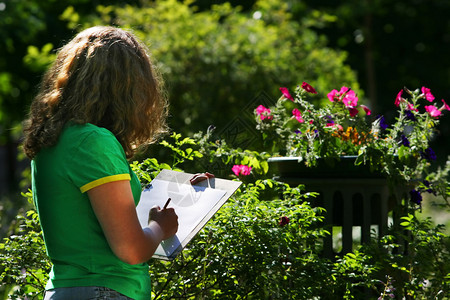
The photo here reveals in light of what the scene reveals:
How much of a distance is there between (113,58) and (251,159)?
4.96 feet

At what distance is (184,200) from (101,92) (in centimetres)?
53

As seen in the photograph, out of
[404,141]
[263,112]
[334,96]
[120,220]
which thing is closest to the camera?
[120,220]

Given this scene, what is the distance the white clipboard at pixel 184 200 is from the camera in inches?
79.2

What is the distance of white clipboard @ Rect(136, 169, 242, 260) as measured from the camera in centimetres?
201

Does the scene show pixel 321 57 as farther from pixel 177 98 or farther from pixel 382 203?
pixel 382 203

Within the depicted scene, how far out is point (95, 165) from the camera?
170 cm

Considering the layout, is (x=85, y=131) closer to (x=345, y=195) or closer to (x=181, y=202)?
(x=181, y=202)

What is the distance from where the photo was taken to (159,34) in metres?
8.47

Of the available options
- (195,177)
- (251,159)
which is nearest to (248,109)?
(251,159)

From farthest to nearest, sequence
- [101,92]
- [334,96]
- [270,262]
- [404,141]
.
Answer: [334,96] < [404,141] < [270,262] < [101,92]

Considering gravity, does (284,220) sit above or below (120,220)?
→ below

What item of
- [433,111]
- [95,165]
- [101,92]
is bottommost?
[433,111]

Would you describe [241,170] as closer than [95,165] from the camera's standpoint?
No

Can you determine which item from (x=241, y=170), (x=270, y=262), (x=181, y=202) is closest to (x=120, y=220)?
(x=181, y=202)
